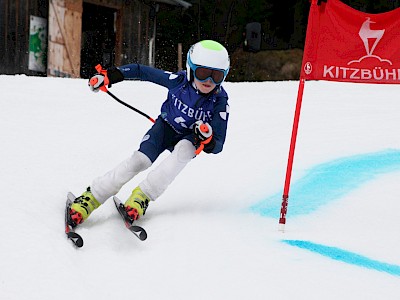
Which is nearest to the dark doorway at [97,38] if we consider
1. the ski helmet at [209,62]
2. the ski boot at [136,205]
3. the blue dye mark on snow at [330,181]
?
the blue dye mark on snow at [330,181]

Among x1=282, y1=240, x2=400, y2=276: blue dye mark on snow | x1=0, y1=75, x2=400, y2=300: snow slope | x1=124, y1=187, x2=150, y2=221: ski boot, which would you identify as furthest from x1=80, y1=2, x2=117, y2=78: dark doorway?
x1=282, y1=240, x2=400, y2=276: blue dye mark on snow

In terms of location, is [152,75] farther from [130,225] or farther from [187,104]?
[130,225]

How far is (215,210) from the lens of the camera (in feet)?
15.6

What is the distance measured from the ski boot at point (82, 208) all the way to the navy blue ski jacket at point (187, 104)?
2.77 feet

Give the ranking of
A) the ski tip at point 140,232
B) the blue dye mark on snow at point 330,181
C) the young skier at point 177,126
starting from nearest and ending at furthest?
the ski tip at point 140,232, the young skier at point 177,126, the blue dye mark on snow at point 330,181

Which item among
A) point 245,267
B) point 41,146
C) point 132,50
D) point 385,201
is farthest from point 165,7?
point 245,267

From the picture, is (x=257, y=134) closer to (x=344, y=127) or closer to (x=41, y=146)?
(x=344, y=127)

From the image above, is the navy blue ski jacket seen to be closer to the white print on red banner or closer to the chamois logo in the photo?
the white print on red banner

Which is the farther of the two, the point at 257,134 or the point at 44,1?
the point at 44,1

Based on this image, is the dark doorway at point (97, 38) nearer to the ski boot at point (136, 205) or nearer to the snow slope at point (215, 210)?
the snow slope at point (215, 210)

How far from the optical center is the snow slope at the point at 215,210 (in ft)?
11.0

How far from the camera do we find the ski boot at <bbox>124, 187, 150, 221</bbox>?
4262mm

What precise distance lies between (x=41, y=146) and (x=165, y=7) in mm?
12276

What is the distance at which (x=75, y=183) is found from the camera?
5.17 meters
